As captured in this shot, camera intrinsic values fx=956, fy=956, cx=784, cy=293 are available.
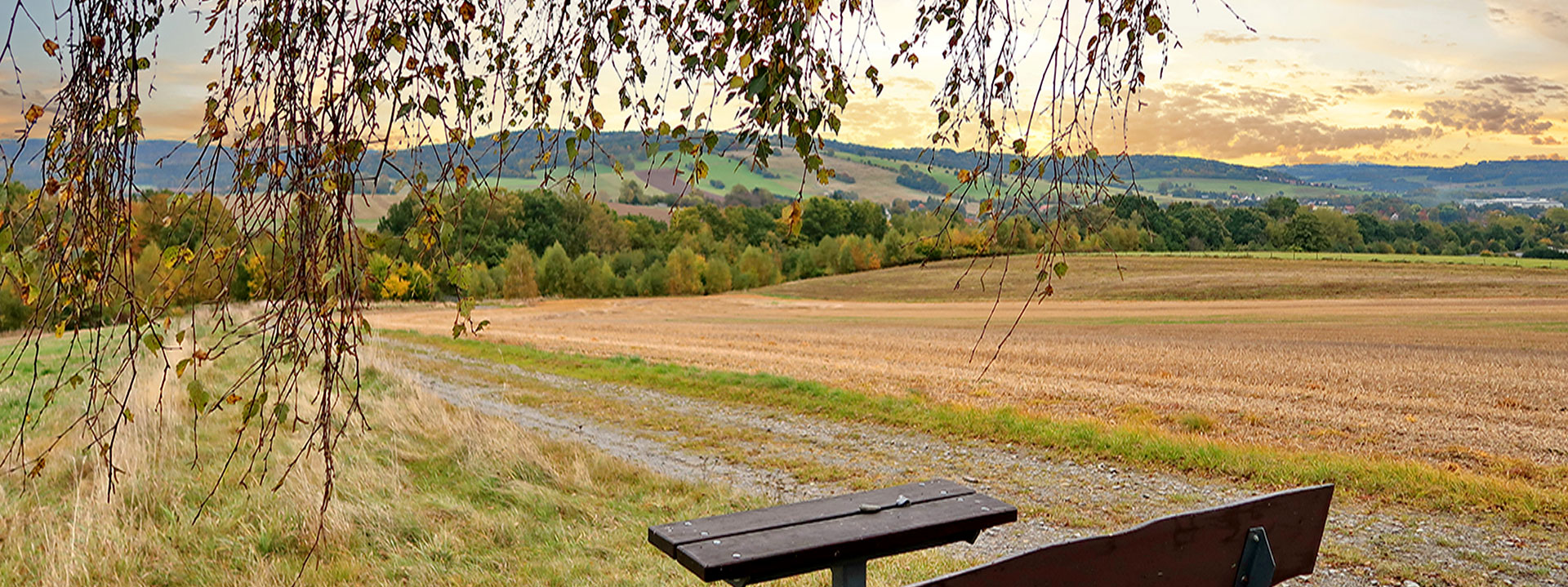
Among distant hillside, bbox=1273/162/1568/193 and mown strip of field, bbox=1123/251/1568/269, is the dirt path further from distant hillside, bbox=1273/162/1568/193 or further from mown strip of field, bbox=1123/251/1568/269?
distant hillside, bbox=1273/162/1568/193

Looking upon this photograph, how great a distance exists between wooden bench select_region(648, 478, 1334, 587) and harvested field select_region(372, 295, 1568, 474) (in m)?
6.13

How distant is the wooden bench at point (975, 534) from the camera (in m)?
2.30

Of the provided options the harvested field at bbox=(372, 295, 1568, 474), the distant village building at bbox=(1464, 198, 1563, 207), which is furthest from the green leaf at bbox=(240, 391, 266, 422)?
the distant village building at bbox=(1464, 198, 1563, 207)

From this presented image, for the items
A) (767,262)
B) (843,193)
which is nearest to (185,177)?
(767,262)

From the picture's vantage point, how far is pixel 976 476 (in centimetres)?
867

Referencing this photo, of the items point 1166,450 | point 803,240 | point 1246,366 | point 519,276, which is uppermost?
point 1166,450

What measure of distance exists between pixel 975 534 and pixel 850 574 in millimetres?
655

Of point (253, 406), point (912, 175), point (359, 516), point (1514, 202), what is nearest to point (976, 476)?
point (359, 516)

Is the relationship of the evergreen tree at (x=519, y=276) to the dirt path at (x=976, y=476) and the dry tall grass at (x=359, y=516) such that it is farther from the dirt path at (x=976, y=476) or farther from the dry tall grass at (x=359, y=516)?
the dry tall grass at (x=359, y=516)

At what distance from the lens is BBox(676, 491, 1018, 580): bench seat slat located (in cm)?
303

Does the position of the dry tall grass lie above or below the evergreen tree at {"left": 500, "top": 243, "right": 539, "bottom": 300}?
above

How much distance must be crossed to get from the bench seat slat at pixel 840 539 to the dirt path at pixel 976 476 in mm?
2420

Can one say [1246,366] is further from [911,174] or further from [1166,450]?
[911,174]

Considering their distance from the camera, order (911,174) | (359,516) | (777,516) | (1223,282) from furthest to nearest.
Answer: (1223,282)
(911,174)
(359,516)
(777,516)
